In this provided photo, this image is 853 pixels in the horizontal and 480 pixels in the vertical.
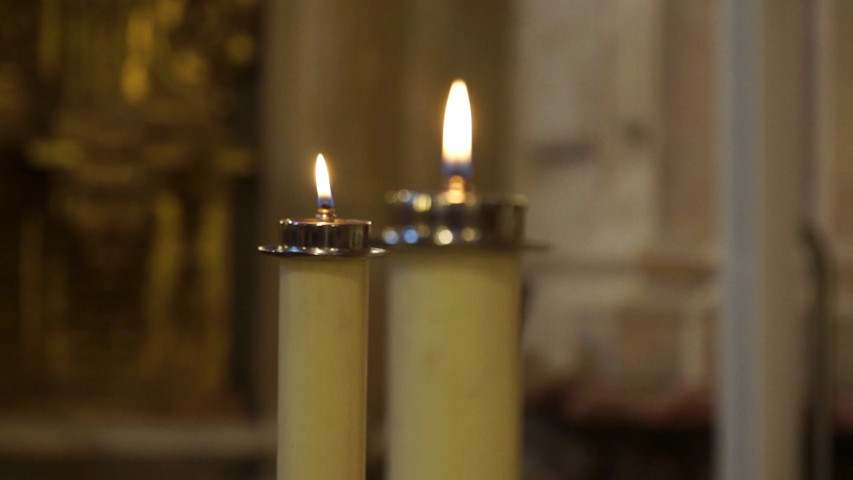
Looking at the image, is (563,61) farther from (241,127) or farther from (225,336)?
(225,336)

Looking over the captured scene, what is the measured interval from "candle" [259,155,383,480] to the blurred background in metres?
1.27

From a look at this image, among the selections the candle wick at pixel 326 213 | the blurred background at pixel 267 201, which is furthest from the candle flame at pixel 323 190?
the blurred background at pixel 267 201

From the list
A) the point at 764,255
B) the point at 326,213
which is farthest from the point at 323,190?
the point at 764,255

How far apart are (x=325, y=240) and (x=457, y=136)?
0.24 ft

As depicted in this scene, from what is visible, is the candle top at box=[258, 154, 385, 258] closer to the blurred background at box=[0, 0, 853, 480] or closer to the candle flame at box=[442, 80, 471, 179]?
the candle flame at box=[442, 80, 471, 179]

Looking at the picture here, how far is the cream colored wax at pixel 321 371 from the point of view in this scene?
0.28 metres

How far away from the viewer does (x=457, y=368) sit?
10.1 inches

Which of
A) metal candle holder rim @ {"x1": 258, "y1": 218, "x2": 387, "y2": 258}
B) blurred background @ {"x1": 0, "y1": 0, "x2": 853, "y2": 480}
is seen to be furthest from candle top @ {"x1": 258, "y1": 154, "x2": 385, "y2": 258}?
blurred background @ {"x1": 0, "y1": 0, "x2": 853, "y2": 480}

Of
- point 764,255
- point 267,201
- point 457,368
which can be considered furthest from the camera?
point 267,201

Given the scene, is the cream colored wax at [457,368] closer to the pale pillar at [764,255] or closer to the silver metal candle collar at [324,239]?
the silver metal candle collar at [324,239]

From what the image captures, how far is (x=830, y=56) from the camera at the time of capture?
79.5 inches

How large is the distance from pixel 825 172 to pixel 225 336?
1.33 meters

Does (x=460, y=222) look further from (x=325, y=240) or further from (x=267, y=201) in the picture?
(x=267, y=201)

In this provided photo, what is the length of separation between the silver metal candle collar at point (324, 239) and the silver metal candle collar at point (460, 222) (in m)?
0.01
